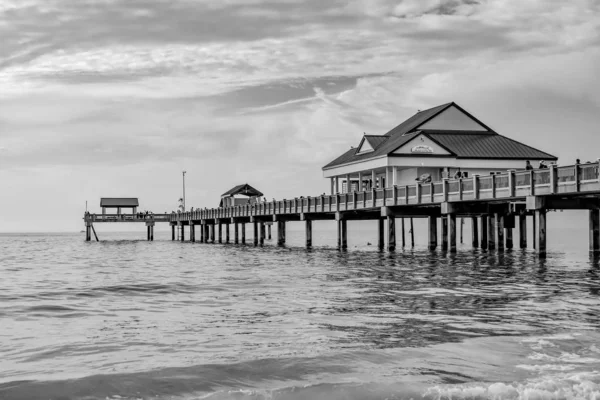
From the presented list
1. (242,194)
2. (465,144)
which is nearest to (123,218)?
(242,194)

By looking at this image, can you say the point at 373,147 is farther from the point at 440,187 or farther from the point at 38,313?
the point at 38,313

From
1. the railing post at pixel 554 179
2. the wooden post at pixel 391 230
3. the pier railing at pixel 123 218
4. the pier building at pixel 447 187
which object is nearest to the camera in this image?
the railing post at pixel 554 179

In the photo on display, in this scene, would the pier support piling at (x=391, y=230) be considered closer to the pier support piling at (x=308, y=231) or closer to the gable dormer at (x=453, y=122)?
the pier support piling at (x=308, y=231)

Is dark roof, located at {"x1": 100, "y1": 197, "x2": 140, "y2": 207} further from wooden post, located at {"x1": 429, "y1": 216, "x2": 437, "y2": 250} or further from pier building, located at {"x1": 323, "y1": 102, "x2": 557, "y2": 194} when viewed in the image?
wooden post, located at {"x1": 429, "y1": 216, "x2": 437, "y2": 250}

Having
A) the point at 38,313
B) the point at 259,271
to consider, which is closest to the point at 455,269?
the point at 259,271

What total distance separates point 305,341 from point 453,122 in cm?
4806

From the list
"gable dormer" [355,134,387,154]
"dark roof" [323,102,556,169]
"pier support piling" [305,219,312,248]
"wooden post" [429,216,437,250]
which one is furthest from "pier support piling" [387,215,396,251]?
"gable dormer" [355,134,387,154]

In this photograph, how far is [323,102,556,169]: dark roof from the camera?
5234 centimetres

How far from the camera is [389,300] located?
16.7 meters

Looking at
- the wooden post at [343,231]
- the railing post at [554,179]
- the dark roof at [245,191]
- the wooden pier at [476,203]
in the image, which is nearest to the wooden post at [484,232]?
the wooden pier at [476,203]

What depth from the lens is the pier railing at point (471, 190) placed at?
2722cm

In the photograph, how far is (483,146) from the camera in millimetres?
53719

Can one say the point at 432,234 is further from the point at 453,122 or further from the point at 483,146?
the point at 453,122

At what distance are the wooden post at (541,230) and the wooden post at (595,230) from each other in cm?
378
